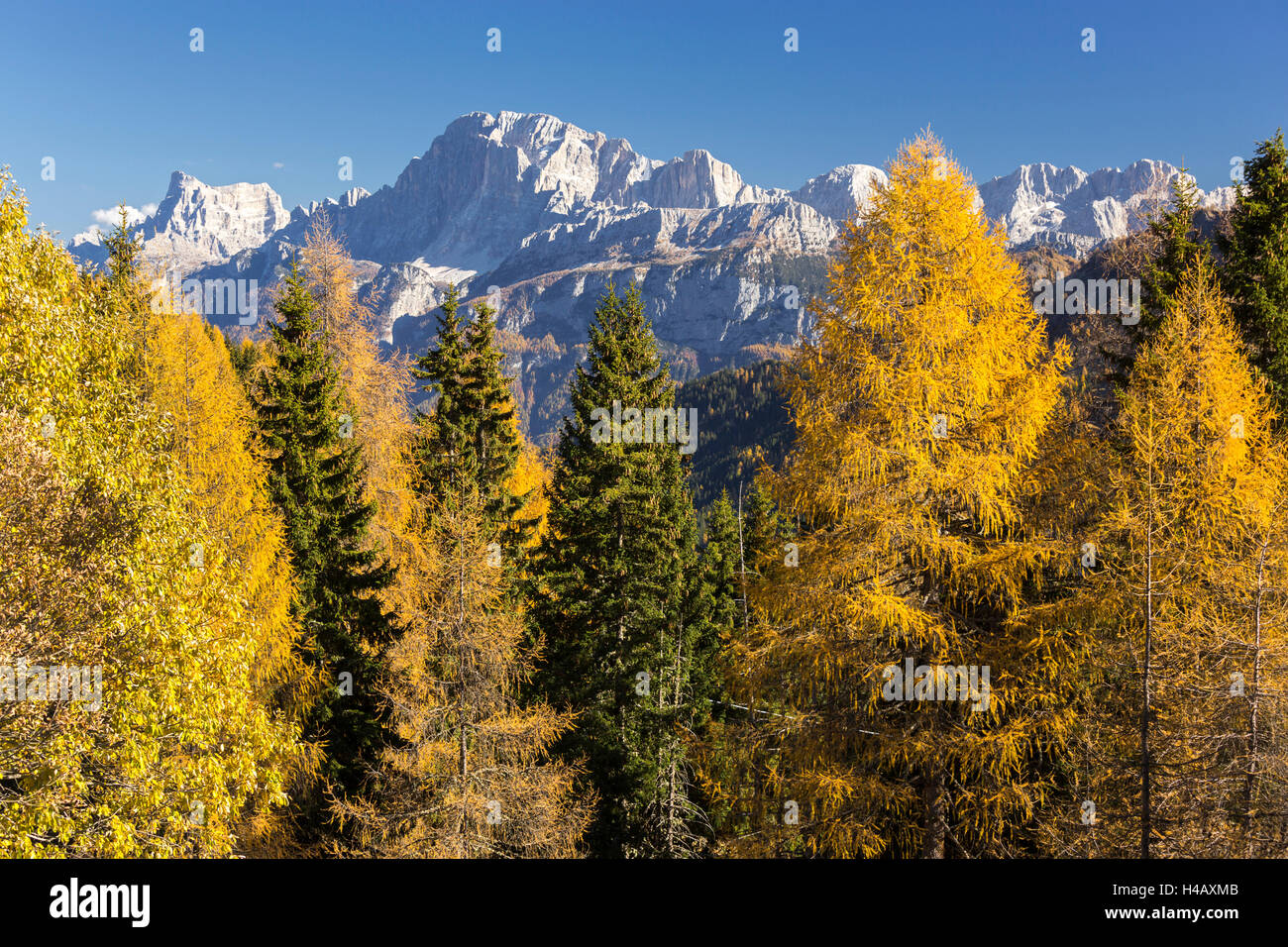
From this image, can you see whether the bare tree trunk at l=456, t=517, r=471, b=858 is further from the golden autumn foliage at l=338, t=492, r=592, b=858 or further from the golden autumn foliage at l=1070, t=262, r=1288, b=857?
the golden autumn foliage at l=1070, t=262, r=1288, b=857

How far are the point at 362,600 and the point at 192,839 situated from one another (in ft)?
41.4

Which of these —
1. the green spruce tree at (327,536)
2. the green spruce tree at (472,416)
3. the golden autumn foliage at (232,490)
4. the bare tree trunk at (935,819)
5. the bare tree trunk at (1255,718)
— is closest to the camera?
the bare tree trunk at (935,819)

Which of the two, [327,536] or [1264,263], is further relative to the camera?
[327,536]

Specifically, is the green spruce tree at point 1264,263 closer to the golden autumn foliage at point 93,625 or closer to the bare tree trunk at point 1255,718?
the bare tree trunk at point 1255,718

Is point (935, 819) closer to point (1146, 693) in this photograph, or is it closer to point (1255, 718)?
point (1146, 693)

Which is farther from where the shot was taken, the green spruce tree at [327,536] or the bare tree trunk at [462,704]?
the green spruce tree at [327,536]

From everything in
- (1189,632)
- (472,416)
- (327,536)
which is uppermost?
(472,416)

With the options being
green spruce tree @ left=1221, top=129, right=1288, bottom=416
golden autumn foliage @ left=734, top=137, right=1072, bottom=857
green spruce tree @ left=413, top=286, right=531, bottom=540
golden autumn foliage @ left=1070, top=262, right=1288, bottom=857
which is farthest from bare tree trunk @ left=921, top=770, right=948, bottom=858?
green spruce tree @ left=413, top=286, right=531, bottom=540

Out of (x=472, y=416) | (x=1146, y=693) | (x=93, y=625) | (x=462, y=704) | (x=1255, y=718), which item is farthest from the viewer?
(x=472, y=416)

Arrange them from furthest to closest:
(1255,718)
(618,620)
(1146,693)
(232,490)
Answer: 1. (618,620)
2. (232,490)
3. (1255,718)
4. (1146,693)

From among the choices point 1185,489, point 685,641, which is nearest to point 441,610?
point 685,641

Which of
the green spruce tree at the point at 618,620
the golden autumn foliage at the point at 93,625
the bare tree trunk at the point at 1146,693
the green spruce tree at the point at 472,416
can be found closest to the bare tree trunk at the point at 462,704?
the green spruce tree at the point at 618,620

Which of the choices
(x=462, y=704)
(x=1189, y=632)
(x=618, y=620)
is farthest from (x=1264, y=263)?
(x=462, y=704)
